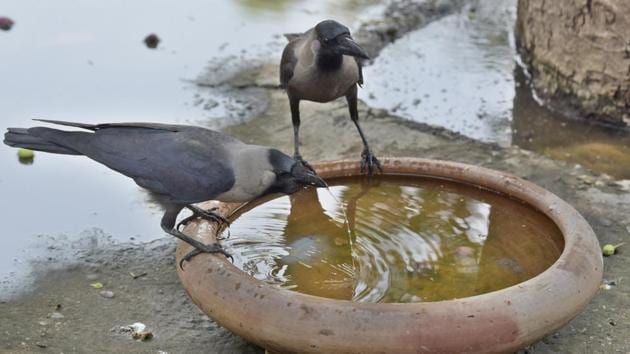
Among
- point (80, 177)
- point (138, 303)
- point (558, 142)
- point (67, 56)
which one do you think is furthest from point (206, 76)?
point (138, 303)

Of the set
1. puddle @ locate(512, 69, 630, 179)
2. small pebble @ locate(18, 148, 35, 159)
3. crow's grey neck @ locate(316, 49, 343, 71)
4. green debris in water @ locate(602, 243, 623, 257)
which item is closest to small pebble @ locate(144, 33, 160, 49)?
small pebble @ locate(18, 148, 35, 159)

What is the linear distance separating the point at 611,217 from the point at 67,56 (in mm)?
4659

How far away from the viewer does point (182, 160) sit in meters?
3.51

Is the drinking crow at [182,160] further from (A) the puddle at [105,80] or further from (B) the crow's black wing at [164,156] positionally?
(A) the puddle at [105,80]

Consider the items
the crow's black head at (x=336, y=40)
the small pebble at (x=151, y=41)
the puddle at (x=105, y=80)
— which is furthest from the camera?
the small pebble at (x=151, y=41)

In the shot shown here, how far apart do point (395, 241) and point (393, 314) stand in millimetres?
1089

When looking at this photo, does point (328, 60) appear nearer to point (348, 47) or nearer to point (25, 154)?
point (348, 47)

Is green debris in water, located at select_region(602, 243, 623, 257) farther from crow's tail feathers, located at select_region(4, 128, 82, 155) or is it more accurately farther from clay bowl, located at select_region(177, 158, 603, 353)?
crow's tail feathers, located at select_region(4, 128, 82, 155)

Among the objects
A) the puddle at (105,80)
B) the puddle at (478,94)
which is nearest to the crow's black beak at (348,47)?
the puddle at (105,80)

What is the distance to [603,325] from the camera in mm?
3799

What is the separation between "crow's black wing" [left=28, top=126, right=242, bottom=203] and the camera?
3.47m

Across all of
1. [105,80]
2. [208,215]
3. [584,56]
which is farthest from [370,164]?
[105,80]

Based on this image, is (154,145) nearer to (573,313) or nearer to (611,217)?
(573,313)

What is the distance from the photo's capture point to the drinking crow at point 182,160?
3.46 m
